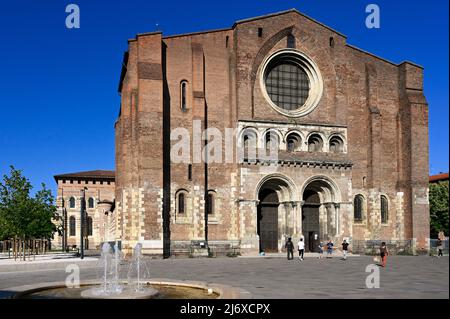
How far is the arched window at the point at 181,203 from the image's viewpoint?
34281 mm

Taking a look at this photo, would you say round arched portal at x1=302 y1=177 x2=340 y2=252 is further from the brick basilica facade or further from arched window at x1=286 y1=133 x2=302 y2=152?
arched window at x1=286 y1=133 x2=302 y2=152

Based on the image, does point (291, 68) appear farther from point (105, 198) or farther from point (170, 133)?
point (105, 198)

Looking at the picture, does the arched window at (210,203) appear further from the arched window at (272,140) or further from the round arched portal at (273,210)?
the arched window at (272,140)

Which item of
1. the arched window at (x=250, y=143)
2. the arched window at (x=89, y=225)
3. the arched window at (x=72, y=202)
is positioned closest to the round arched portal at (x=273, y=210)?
the arched window at (x=250, y=143)

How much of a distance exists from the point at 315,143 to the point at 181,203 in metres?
11.5

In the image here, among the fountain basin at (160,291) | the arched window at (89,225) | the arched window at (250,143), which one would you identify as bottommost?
the arched window at (89,225)

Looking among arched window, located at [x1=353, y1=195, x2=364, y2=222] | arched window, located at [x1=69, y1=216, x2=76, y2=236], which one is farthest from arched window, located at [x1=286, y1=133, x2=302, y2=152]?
arched window, located at [x1=69, y1=216, x2=76, y2=236]

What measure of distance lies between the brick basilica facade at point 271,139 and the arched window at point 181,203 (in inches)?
2.9

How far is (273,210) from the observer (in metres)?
37.2

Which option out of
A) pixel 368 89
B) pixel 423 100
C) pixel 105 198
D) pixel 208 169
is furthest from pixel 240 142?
pixel 105 198

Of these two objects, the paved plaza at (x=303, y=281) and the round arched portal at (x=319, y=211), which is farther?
the round arched portal at (x=319, y=211)

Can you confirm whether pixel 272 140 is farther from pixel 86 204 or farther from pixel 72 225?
pixel 72 225

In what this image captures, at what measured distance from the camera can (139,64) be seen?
33.4 m
